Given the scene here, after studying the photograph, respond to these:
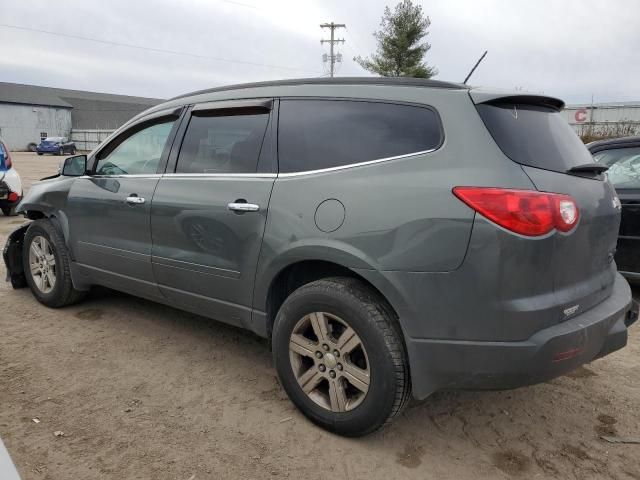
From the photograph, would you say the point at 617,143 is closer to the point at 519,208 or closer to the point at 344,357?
the point at 519,208

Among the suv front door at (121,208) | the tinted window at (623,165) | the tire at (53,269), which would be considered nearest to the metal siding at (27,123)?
the tire at (53,269)

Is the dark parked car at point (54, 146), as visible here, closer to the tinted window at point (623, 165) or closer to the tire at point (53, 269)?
the tire at point (53, 269)

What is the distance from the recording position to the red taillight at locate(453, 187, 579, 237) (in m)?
2.12

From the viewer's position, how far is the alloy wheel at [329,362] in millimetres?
2529

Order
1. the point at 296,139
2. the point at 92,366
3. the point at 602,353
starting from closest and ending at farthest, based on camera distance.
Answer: the point at 602,353 → the point at 296,139 → the point at 92,366

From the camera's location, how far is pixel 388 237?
2340 mm

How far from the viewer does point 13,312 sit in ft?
14.5

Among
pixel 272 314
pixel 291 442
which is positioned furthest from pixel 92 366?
pixel 291 442

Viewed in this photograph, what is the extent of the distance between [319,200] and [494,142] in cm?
87

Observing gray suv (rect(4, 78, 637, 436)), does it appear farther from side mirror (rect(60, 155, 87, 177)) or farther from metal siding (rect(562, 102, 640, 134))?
metal siding (rect(562, 102, 640, 134))

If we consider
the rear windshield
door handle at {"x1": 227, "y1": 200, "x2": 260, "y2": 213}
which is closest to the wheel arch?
door handle at {"x1": 227, "y1": 200, "x2": 260, "y2": 213}

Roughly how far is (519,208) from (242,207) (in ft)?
4.90

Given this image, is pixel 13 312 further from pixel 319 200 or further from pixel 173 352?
pixel 319 200

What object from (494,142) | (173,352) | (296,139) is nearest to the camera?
(494,142)
